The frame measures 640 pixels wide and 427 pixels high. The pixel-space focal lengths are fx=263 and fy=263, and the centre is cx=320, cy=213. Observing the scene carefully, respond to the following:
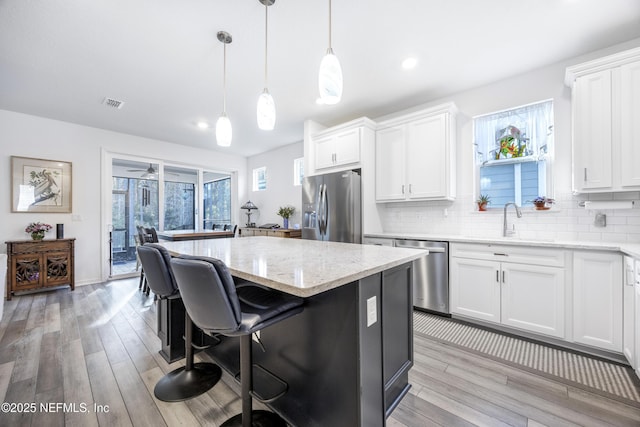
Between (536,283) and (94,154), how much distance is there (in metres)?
6.34

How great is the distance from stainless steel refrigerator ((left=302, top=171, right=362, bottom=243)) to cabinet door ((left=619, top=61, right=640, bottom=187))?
241 centimetres

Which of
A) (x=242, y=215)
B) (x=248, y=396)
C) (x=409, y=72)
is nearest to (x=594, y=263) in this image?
(x=409, y=72)

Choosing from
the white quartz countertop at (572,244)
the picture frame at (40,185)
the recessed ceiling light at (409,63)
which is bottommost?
the white quartz countertop at (572,244)

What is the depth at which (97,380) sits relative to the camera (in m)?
1.81

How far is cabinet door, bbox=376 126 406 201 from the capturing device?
3.48 m

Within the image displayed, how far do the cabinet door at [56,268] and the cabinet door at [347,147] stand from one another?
14.1ft

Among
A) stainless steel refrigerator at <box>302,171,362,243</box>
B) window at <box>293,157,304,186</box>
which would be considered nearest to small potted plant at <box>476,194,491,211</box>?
stainless steel refrigerator at <box>302,171,362,243</box>

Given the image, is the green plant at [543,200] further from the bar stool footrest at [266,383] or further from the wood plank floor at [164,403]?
the bar stool footrest at [266,383]

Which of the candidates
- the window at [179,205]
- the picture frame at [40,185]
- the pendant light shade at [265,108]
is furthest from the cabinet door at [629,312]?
the picture frame at [40,185]

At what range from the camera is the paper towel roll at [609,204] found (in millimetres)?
2219

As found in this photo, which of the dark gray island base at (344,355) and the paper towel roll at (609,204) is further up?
the paper towel roll at (609,204)

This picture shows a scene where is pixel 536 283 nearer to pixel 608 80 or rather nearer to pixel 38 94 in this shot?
pixel 608 80

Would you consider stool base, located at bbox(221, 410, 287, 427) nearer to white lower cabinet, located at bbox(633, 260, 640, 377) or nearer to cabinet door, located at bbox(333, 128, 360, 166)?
white lower cabinet, located at bbox(633, 260, 640, 377)

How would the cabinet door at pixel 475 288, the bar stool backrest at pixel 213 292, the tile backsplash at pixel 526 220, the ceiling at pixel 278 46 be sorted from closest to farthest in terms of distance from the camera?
the bar stool backrest at pixel 213 292 < the ceiling at pixel 278 46 < the tile backsplash at pixel 526 220 < the cabinet door at pixel 475 288
